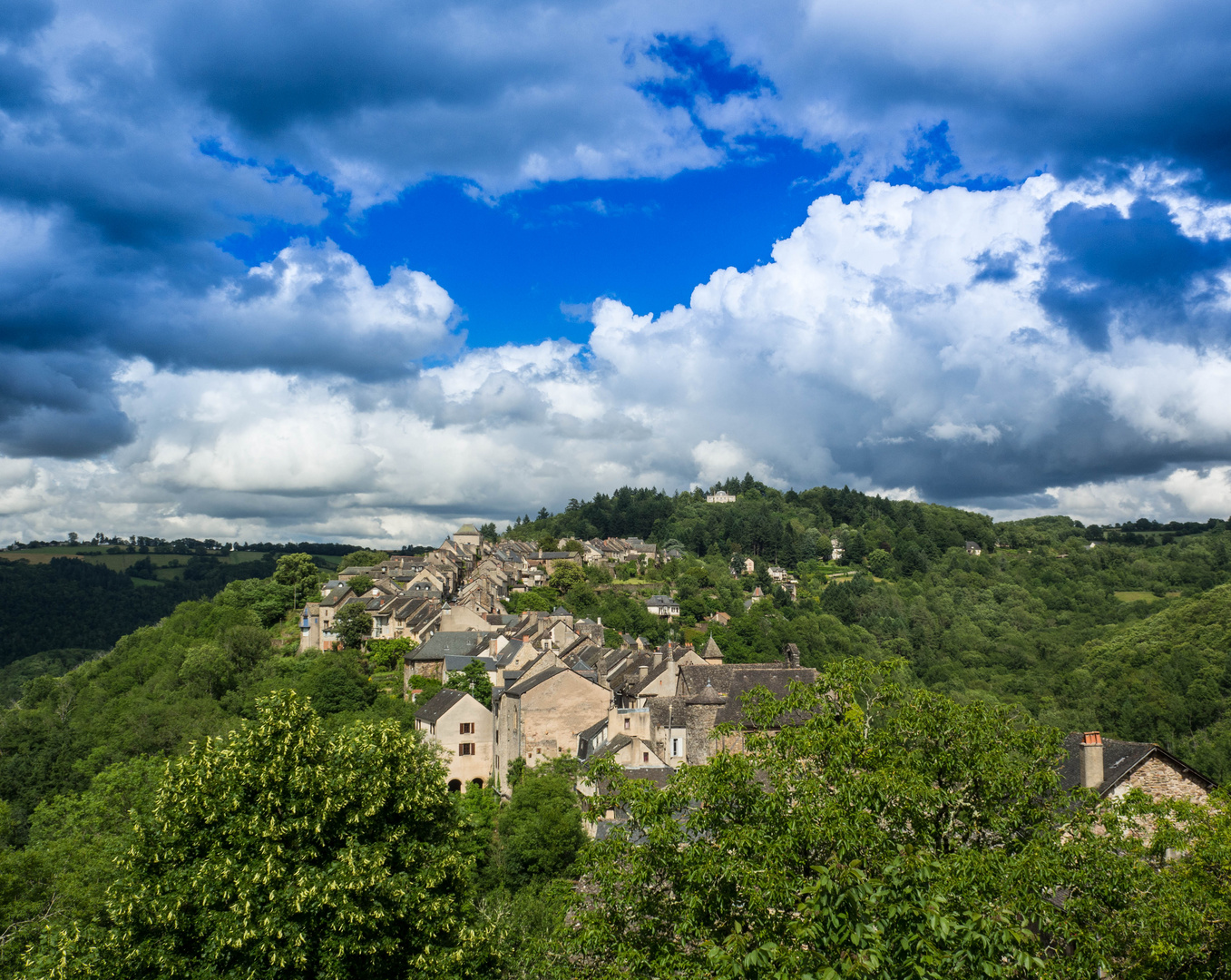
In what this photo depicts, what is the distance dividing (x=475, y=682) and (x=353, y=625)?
25.5 metres

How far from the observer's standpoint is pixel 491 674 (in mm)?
65625

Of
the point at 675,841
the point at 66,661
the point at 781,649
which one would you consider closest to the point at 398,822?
the point at 675,841

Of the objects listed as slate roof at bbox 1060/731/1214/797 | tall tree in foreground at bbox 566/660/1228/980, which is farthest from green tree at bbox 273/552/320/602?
tall tree in foreground at bbox 566/660/1228/980

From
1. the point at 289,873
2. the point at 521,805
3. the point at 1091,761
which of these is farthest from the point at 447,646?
the point at 1091,761

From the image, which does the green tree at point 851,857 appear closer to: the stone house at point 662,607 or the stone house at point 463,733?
the stone house at point 463,733

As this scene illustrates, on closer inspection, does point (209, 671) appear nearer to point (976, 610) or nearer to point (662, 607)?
point (662, 607)

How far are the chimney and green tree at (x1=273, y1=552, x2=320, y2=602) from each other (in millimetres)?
95683

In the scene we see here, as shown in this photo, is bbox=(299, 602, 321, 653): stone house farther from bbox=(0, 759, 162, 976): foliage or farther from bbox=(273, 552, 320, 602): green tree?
bbox=(0, 759, 162, 976): foliage

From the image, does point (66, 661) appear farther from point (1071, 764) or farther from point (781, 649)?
point (1071, 764)

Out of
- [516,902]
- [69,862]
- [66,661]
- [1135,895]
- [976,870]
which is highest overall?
[976,870]

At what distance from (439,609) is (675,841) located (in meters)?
74.7

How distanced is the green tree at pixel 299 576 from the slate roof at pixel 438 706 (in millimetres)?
51247

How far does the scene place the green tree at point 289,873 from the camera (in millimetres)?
17766

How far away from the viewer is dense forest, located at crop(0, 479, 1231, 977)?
13508 mm
